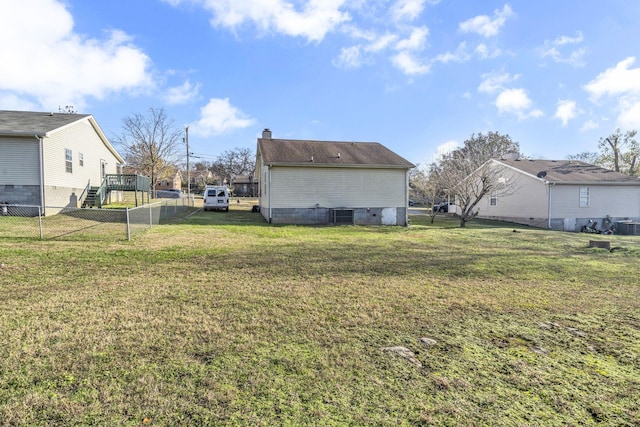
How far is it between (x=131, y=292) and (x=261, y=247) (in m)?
4.47

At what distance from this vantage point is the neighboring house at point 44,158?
45.3ft

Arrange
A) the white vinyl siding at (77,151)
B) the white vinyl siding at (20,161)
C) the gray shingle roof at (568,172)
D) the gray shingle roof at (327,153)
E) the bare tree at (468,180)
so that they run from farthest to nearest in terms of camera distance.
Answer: the gray shingle roof at (568,172)
the bare tree at (468,180)
the gray shingle roof at (327,153)
the white vinyl siding at (77,151)
the white vinyl siding at (20,161)

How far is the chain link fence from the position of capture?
31.0ft

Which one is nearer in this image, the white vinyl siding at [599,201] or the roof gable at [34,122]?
the roof gable at [34,122]

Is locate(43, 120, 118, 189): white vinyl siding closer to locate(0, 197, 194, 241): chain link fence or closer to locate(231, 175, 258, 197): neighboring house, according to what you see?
locate(0, 197, 194, 241): chain link fence

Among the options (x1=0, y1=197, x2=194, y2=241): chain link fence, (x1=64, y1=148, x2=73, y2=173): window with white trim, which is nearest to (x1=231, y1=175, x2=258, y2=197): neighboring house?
(x1=64, y1=148, x2=73, y2=173): window with white trim

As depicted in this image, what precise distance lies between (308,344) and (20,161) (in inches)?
658

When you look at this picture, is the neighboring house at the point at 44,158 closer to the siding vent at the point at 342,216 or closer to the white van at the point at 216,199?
the white van at the point at 216,199

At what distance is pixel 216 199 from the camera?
22547 mm

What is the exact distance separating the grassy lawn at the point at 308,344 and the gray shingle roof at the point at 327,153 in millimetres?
10358

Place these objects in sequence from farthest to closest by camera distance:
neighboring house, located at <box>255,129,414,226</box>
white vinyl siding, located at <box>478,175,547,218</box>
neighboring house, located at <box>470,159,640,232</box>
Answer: white vinyl siding, located at <box>478,175,547,218</box>
neighboring house, located at <box>470,159,640,232</box>
neighboring house, located at <box>255,129,414,226</box>

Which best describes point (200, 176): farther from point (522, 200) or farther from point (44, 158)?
point (522, 200)

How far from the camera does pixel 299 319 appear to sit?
4.12 metres

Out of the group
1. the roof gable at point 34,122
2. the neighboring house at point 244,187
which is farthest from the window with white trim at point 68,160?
the neighboring house at point 244,187
